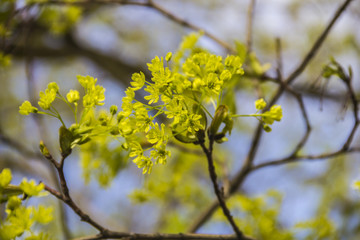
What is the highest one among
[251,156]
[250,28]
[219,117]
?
[250,28]

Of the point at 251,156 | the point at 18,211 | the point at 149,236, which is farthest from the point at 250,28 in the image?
the point at 18,211

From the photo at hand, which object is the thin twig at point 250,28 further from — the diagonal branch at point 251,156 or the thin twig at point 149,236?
the thin twig at point 149,236

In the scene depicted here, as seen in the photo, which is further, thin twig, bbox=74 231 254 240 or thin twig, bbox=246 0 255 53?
thin twig, bbox=246 0 255 53

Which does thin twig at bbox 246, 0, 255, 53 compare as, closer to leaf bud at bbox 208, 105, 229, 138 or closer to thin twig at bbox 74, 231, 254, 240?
leaf bud at bbox 208, 105, 229, 138

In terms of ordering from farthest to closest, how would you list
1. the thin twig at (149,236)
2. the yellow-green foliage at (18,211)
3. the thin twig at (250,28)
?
the thin twig at (250,28), the thin twig at (149,236), the yellow-green foliage at (18,211)

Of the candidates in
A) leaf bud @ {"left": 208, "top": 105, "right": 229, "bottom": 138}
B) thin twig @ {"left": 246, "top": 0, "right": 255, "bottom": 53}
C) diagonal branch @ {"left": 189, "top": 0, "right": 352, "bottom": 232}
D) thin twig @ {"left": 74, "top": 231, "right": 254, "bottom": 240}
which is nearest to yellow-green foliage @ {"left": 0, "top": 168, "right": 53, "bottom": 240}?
thin twig @ {"left": 74, "top": 231, "right": 254, "bottom": 240}

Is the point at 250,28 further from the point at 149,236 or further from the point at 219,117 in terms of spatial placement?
the point at 149,236

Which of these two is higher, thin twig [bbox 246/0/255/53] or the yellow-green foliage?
thin twig [bbox 246/0/255/53]

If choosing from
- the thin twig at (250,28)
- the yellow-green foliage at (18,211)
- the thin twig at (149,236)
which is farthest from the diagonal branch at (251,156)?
the yellow-green foliage at (18,211)

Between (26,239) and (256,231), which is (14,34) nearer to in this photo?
(26,239)

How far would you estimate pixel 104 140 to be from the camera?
174 cm

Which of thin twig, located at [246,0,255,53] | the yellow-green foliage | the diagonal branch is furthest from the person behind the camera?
thin twig, located at [246,0,255,53]

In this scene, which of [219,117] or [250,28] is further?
[250,28]

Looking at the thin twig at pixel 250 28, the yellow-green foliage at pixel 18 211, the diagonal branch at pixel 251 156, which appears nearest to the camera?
the yellow-green foliage at pixel 18 211
